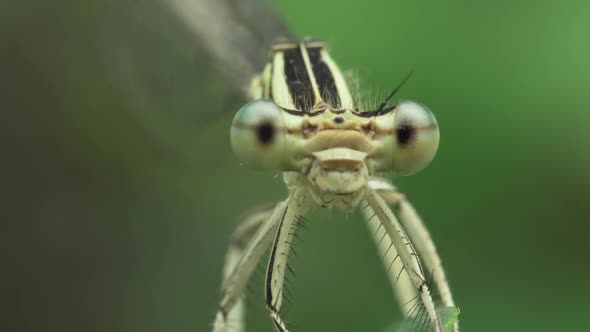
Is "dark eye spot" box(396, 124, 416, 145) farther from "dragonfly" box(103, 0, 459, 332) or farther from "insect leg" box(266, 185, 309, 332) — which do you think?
"insect leg" box(266, 185, 309, 332)

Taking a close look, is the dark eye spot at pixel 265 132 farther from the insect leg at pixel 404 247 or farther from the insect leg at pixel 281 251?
the insect leg at pixel 404 247

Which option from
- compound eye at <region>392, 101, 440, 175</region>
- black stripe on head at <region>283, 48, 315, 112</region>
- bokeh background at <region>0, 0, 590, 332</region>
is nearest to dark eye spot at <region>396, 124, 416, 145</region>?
compound eye at <region>392, 101, 440, 175</region>

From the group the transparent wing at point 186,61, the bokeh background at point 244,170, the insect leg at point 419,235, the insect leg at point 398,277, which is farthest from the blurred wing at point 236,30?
the insect leg at point 419,235

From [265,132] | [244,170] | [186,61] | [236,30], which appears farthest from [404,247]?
[186,61]

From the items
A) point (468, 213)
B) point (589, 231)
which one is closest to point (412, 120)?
point (468, 213)

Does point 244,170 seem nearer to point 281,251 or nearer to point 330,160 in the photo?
point 281,251
